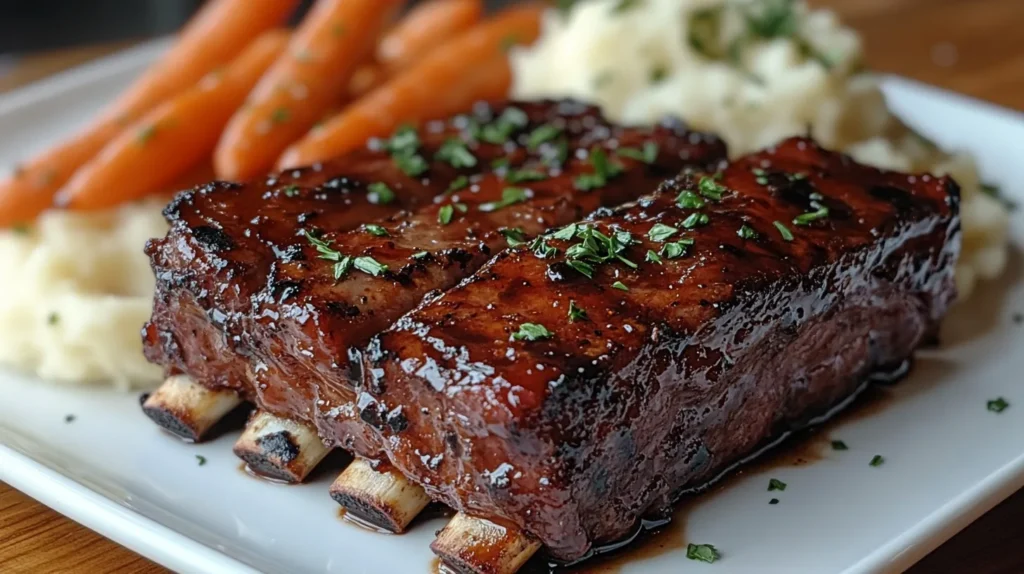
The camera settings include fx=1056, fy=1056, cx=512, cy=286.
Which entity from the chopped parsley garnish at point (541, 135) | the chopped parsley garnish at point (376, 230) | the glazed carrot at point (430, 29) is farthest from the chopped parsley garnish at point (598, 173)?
the glazed carrot at point (430, 29)

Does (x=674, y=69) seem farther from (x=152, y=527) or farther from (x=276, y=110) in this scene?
(x=152, y=527)

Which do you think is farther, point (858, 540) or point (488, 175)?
point (488, 175)

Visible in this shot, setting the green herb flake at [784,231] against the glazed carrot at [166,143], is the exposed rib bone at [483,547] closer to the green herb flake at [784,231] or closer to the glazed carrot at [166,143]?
the green herb flake at [784,231]

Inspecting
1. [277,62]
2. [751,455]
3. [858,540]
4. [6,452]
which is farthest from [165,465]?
[277,62]

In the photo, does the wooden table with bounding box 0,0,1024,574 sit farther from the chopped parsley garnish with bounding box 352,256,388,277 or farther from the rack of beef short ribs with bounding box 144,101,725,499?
the chopped parsley garnish with bounding box 352,256,388,277

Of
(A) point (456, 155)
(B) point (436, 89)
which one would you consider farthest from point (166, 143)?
(A) point (456, 155)
